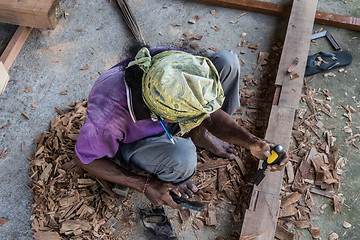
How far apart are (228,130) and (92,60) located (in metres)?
2.04

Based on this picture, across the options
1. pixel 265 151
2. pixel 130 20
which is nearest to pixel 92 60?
pixel 130 20

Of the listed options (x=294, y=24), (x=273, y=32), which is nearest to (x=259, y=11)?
(x=273, y=32)

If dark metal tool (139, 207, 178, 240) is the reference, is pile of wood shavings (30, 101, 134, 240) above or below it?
above

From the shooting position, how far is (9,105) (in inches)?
144

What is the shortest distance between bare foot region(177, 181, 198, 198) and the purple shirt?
0.94 metres

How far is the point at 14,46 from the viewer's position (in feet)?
13.0

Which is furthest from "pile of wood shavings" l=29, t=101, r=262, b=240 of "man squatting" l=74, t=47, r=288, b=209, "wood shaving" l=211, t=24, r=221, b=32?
"wood shaving" l=211, t=24, r=221, b=32

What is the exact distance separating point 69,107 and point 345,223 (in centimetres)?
288

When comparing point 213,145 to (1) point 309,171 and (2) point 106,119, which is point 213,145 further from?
(2) point 106,119

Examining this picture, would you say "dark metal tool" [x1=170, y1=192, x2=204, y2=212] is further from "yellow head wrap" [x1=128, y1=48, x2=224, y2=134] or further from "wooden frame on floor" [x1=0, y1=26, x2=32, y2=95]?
"wooden frame on floor" [x1=0, y1=26, x2=32, y2=95]

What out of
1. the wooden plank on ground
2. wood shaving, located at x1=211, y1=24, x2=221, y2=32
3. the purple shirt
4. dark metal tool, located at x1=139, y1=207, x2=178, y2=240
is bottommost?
dark metal tool, located at x1=139, y1=207, x2=178, y2=240

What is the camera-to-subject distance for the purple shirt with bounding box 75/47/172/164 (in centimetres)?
222

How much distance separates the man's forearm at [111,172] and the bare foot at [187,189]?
0.54 metres

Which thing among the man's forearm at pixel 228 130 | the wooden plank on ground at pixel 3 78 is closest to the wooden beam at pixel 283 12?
the man's forearm at pixel 228 130
